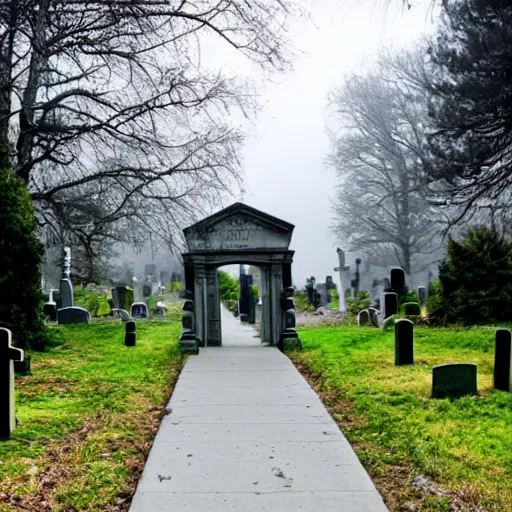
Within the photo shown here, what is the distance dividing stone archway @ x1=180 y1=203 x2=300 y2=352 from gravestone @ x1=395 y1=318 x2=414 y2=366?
3.56 m

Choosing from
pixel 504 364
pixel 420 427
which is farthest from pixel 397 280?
pixel 420 427

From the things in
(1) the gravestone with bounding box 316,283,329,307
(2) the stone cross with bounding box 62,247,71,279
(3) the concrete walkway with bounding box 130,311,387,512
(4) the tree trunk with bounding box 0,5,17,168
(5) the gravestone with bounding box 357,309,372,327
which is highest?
(4) the tree trunk with bounding box 0,5,17,168

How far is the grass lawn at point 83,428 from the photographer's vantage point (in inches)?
185

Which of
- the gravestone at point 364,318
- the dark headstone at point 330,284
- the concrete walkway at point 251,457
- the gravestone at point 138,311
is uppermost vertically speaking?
the dark headstone at point 330,284

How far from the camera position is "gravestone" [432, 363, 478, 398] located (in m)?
7.53

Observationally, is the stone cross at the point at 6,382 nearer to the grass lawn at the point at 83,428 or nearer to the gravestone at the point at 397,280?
the grass lawn at the point at 83,428

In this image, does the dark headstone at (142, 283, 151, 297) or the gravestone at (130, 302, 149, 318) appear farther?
the dark headstone at (142, 283, 151, 297)

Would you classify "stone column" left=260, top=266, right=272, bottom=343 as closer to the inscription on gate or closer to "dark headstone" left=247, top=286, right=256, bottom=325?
the inscription on gate

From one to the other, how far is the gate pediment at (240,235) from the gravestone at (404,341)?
4192 millimetres

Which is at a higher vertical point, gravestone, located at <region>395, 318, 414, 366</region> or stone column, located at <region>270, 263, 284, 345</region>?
stone column, located at <region>270, 263, 284, 345</region>

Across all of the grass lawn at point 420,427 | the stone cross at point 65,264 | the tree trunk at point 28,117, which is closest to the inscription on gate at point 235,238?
the grass lawn at point 420,427

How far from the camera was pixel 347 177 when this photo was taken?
4109cm

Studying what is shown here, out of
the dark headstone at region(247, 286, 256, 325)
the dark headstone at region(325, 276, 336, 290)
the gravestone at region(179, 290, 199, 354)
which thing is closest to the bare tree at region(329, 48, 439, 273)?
the dark headstone at region(325, 276, 336, 290)

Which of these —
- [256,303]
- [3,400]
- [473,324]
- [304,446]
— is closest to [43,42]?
[3,400]
